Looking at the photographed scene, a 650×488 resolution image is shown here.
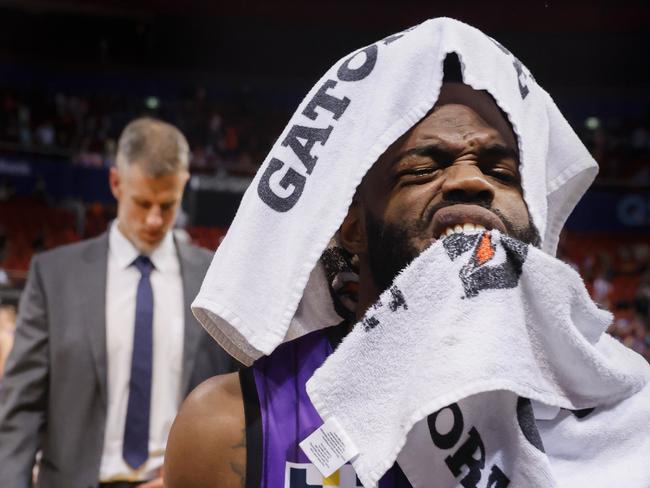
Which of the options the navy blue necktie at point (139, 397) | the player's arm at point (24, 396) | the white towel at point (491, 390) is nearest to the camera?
the white towel at point (491, 390)

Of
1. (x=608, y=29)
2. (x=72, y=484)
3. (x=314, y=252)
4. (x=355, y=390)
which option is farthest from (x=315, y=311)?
(x=608, y=29)

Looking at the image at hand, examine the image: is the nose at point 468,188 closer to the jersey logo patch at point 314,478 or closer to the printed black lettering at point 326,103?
the printed black lettering at point 326,103

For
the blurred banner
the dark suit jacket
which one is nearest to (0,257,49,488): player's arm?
the dark suit jacket

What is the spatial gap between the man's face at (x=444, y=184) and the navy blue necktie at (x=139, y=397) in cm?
112

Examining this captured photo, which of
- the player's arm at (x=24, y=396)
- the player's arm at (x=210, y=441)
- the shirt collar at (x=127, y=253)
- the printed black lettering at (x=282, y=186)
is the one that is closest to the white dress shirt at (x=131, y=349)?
the shirt collar at (x=127, y=253)

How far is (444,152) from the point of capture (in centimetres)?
97

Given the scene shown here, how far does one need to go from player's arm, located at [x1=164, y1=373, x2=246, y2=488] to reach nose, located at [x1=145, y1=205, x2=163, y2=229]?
3.70ft

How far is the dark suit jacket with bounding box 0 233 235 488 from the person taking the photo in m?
1.89

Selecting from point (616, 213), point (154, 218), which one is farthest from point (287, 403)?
point (616, 213)

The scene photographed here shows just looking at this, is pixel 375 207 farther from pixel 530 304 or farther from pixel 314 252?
pixel 530 304

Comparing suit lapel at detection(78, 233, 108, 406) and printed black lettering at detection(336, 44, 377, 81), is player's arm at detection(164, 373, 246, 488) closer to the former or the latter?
printed black lettering at detection(336, 44, 377, 81)

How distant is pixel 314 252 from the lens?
97 centimetres

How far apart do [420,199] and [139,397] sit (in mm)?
1243

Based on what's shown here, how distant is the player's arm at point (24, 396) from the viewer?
185cm
